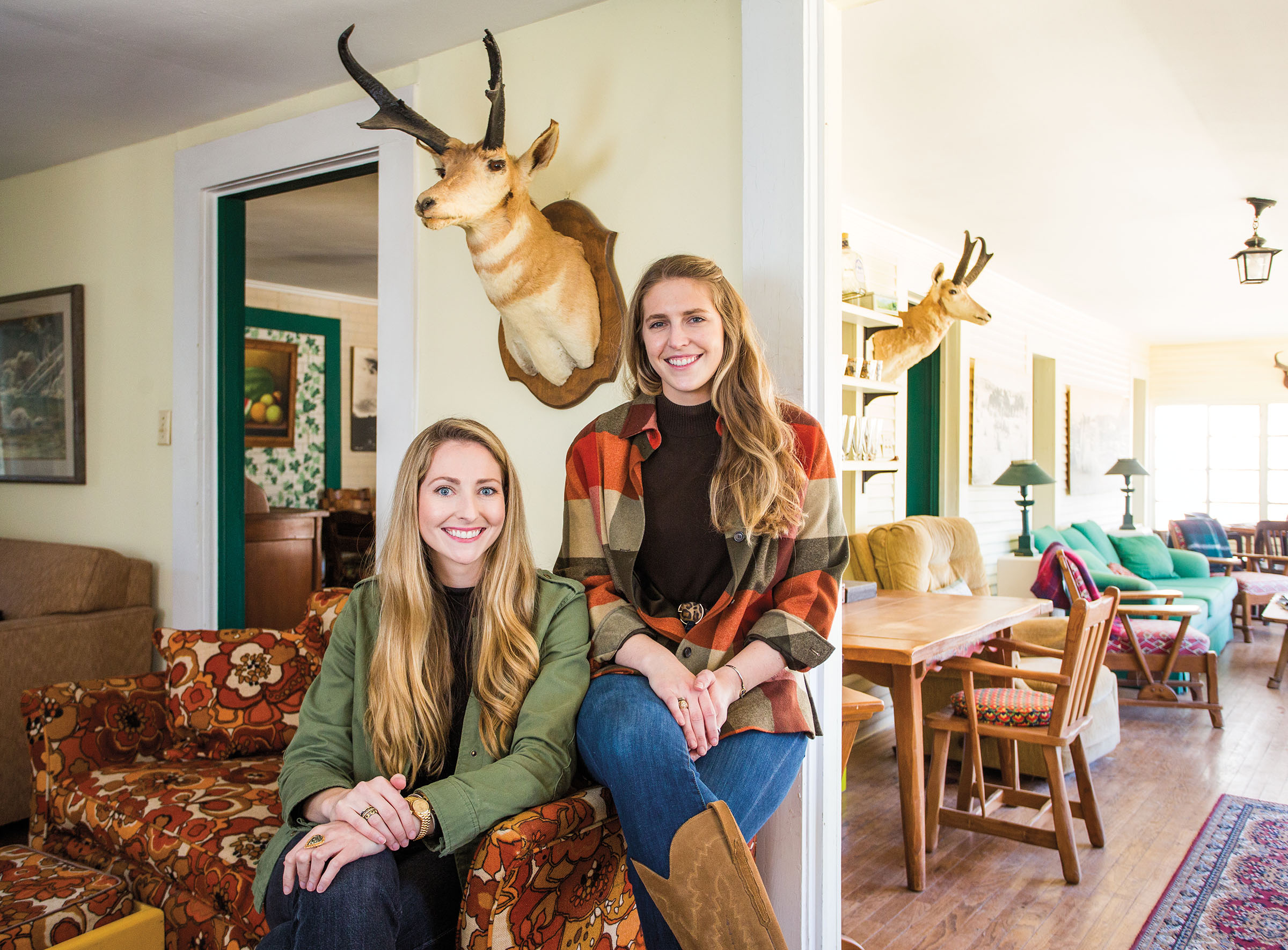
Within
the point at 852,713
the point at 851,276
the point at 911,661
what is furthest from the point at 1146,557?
the point at 852,713

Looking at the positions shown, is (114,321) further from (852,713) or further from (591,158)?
(852,713)

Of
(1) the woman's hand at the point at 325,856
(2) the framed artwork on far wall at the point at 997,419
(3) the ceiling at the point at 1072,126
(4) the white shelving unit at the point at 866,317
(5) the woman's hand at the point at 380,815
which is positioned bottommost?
(1) the woman's hand at the point at 325,856

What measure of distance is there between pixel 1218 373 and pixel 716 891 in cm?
1041

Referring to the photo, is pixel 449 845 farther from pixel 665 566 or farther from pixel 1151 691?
pixel 1151 691

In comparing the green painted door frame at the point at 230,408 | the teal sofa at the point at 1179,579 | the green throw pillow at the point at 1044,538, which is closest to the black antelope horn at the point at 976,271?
the teal sofa at the point at 1179,579

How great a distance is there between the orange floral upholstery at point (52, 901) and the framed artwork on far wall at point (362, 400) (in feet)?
19.7

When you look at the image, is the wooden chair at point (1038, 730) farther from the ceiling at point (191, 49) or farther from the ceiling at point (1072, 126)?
the ceiling at point (191, 49)

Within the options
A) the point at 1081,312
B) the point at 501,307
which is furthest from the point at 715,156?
the point at 1081,312

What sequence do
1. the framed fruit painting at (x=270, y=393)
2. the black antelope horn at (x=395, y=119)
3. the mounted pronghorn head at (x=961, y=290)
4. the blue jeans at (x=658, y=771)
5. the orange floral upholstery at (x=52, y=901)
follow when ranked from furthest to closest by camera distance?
the framed fruit painting at (x=270, y=393)
the mounted pronghorn head at (x=961, y=290)
the black antelope horn at (x=395, y=119)
the orange floral upholstery at (x=52, y=901)
the blue jeans at (x=658, y=771)

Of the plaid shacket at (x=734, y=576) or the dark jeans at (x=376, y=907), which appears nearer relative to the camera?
the dark jeans at (x=376, y=907)

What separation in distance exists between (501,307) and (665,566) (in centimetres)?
97

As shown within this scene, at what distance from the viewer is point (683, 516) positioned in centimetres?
177

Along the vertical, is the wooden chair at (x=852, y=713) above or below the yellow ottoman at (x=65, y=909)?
above

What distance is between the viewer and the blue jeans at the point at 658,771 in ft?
4.70
